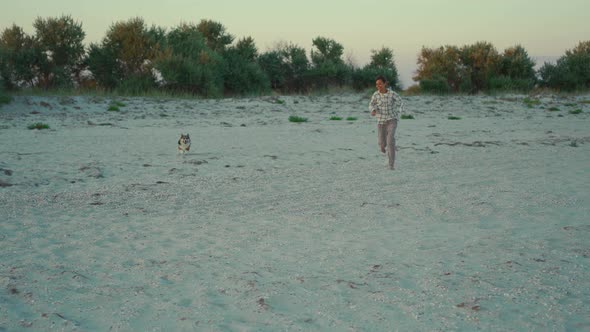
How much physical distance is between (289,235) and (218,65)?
27426 mm

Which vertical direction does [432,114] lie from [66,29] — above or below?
below

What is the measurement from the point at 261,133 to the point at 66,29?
19.1 meters

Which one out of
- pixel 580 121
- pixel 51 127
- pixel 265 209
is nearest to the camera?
pixel 265 209

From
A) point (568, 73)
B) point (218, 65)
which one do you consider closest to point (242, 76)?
point (218, 65)

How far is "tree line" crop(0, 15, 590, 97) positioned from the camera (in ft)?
94.2

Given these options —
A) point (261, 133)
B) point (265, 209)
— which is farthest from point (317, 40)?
point (265, 209)

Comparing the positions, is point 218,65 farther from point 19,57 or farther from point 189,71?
point 19,57

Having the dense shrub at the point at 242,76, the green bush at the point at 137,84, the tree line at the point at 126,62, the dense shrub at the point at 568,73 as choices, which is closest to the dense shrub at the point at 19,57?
the tree line at the point at 126,62

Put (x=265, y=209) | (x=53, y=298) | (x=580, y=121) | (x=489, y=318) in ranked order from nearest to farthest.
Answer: (x=489, y=318) → (x=53, y=298) → (x=265, y=209) → (x=580, y=121)

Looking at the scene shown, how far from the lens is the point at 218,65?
3272 centimetres

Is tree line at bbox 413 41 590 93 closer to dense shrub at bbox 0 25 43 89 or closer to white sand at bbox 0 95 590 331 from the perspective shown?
dense shrub at bbox 0 25 43 89

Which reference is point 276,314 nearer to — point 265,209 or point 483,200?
point 265,209

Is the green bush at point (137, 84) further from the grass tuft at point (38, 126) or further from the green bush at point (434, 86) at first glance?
the green bush at point (434, 86)

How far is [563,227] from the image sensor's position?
6.64 metres
